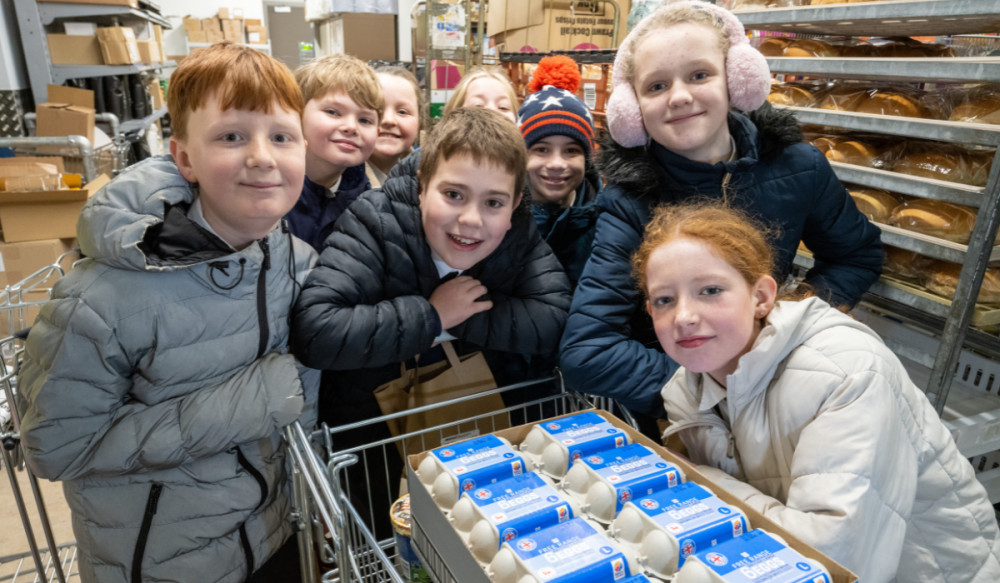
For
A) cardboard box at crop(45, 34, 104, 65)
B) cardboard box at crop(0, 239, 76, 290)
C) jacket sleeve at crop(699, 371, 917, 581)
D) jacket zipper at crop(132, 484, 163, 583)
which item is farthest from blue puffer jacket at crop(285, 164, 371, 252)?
cardboard box at crop(45, 34, 104, 65)

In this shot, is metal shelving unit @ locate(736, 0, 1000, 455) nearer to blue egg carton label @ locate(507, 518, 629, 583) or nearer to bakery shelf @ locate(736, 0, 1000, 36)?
bakery shelf @ locate(736, 0, 1000, 36)

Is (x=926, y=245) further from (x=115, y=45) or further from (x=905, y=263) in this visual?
(x=115, y=45)

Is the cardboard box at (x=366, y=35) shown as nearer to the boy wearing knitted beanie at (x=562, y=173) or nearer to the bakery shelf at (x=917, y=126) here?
the boy wearing knitted beanie at (x=562, y=173)

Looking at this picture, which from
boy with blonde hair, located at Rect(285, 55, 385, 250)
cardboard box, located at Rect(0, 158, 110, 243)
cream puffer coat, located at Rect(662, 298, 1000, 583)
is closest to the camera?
cream puffer coat, located at Rect(662, 298, 1000, 583)

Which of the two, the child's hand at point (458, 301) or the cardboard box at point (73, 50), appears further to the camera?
the cardboard box at point (73, 50)

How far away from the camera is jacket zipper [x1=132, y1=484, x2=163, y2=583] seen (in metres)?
1.35

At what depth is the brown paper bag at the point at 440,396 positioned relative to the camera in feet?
4.98

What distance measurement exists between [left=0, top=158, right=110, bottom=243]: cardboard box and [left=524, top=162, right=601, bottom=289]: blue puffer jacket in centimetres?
295

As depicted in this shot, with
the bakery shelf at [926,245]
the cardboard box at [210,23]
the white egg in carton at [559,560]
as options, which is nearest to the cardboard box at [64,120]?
the white egg in carton at [559,560]

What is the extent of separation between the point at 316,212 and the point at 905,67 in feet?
5.45

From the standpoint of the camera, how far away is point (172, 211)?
1.28m

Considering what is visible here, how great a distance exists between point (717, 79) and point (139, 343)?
4.76ft

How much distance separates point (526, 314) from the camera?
5.06 ft

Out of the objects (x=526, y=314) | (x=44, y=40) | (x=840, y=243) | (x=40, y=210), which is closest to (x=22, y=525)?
(x=40, y=210)
